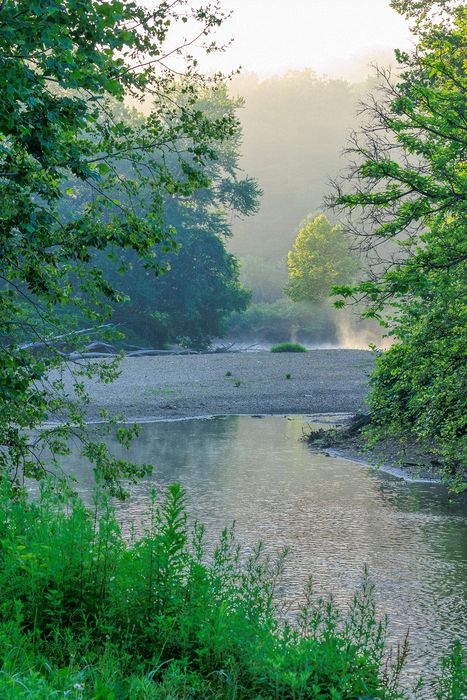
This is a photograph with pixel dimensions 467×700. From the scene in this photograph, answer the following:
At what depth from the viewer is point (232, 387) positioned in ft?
114

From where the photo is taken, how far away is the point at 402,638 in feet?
32.5

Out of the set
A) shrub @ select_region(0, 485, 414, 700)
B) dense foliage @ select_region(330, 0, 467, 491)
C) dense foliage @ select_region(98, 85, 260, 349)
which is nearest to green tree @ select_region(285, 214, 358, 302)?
dense foliage @ select_region(98, 85, 260, 349)

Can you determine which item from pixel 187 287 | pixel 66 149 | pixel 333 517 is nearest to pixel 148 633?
pixel 66 149

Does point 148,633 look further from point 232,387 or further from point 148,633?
point 232,387

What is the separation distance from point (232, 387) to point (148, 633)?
2780cm

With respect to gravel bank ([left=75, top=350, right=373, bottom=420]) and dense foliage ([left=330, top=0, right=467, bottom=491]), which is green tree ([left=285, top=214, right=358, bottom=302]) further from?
dense foliage ([left=330, top=0, right=467, bottom=491])

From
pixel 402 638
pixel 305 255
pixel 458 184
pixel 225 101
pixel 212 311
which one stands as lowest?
pixel 402 638

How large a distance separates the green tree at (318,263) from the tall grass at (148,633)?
2733 inches

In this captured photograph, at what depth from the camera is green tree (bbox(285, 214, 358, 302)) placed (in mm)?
77500

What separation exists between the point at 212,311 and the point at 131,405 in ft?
91.9

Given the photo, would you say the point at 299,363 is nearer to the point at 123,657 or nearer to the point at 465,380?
the point at 465,380

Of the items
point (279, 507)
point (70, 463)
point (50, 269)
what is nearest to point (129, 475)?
point (50, 269)

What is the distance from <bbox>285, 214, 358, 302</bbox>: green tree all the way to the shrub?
228 ft

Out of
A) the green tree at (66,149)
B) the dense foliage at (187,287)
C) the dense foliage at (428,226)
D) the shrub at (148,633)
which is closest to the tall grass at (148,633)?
the shrub at (148,633)
